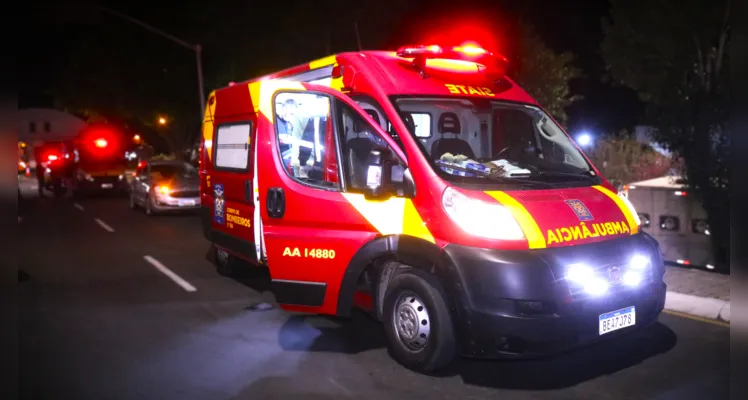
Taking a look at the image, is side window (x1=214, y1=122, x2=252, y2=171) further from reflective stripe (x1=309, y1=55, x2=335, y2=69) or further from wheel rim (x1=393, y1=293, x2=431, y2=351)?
wheel rim (x1=393, y1=293, x2=431, y2=351)

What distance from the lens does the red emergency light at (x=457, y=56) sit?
578 cm

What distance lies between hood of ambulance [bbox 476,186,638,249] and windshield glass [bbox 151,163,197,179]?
13.6m

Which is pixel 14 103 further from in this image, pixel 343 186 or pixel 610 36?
pixel 610 36

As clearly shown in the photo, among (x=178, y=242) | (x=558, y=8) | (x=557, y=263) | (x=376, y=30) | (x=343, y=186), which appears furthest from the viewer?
(x=558, y=8)

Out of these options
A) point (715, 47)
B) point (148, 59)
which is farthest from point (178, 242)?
point (148, 59)

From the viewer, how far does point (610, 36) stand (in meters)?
23.6

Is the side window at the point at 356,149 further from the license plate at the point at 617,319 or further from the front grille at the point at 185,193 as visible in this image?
the front grille at the point at 185,193

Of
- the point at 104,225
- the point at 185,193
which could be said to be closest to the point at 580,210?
the point at 104,225

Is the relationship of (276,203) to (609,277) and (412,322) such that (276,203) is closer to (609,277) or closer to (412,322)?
(412,322)

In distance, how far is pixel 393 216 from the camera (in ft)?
17.0

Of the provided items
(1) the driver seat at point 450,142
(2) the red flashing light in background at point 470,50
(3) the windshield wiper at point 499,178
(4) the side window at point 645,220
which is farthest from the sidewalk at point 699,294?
(2) the red flashing light in background at point 470,50

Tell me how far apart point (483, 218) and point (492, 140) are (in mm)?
1926

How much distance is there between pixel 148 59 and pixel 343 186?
104 feet

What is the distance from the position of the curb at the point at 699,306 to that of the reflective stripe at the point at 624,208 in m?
2.00
